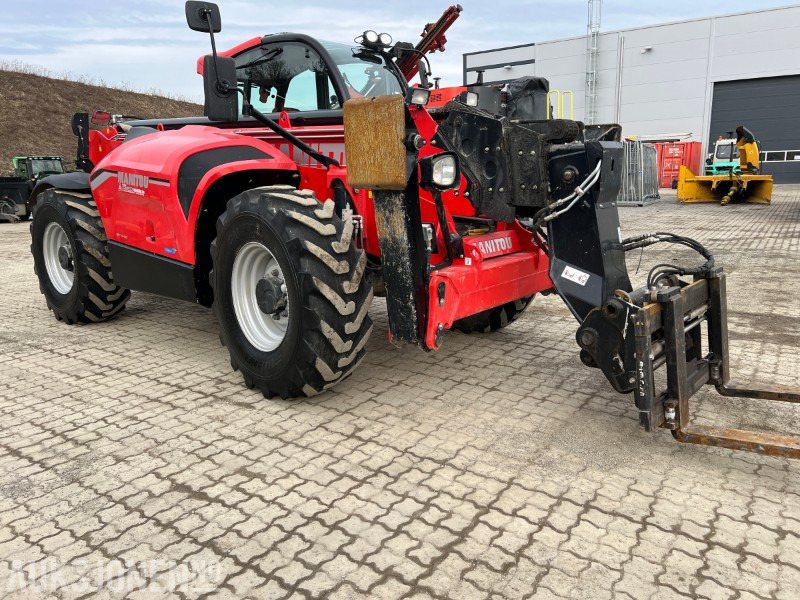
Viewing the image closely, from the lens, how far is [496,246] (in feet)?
13.2

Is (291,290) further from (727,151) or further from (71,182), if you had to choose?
(727,151)

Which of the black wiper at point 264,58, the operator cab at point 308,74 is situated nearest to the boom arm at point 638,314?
the operator cab at point 308,74

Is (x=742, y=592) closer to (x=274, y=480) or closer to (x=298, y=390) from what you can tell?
(x=274, y=480)

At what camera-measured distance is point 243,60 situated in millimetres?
4988

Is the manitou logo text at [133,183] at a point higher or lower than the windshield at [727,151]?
lower

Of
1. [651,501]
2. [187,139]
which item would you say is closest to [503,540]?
[651,501]

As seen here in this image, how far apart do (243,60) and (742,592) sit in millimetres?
4718

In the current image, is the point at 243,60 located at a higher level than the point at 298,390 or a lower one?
A: higher

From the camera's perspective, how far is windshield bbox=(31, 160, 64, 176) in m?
20.0

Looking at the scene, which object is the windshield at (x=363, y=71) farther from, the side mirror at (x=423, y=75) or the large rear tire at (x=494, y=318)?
the large rear tire at (x=494, y=318)

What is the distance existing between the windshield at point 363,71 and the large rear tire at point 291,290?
1095 millimetres

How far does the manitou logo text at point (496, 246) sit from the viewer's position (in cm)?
389

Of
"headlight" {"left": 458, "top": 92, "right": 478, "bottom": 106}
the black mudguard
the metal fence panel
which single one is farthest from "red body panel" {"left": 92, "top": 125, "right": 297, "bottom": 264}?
the metal fence panel

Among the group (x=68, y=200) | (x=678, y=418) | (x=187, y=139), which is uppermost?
(x=187, y=139)
